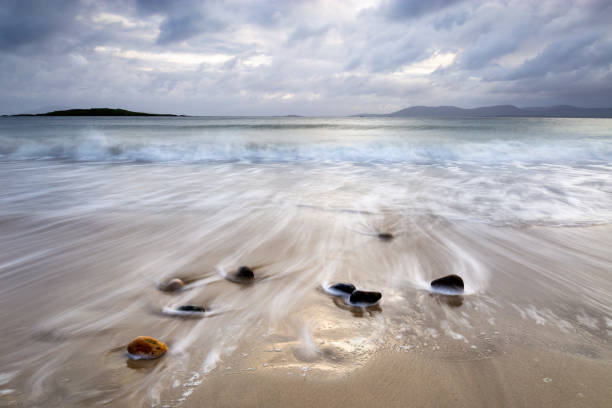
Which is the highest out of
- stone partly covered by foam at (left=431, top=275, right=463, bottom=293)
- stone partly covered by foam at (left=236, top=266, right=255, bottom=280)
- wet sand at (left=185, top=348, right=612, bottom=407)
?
stone partly covered by foam at (left=431, top=275, right=463, bottom=293)

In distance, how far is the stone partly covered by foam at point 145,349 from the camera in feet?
4.93

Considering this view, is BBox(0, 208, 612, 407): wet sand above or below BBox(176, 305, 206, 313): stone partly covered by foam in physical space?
below

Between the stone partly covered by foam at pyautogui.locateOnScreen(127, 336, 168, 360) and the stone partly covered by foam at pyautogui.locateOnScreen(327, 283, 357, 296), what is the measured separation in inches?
41.2

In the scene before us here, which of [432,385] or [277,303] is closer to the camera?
[432,385]

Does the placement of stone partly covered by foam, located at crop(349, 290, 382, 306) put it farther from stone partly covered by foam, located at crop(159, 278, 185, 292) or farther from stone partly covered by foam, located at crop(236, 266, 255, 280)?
stone partly covered by foam, located at crop(159, 278, 185, 292)

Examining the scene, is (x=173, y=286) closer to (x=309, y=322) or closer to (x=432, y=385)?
(x=309, y=322)

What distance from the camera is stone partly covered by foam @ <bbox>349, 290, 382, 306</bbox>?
6.47ft

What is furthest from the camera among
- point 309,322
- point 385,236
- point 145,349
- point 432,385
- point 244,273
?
point 385,236

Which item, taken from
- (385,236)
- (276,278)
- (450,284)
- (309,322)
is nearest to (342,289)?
(309,322)

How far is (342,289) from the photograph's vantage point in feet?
6.96

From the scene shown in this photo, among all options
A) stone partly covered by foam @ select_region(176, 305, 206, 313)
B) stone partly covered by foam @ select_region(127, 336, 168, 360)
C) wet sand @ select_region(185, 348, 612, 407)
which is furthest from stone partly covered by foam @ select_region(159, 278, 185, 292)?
wet sand @ select_region(185, 348, 612, 407)

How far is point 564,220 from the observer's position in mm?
3811

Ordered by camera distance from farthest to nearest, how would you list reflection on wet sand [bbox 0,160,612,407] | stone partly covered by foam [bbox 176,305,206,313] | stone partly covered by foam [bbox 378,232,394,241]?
stone partly covered by foam [bbox 378,232,394,241], stone partly covered by foam [bbox 176,305,206,313], reflection on wet sand [bbox 0,160,612,407]

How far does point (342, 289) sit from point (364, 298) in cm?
19
